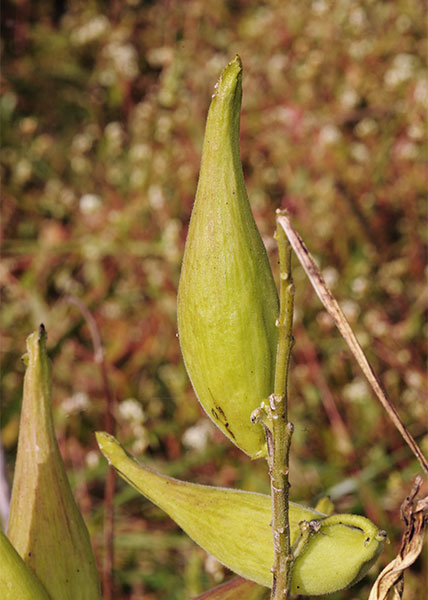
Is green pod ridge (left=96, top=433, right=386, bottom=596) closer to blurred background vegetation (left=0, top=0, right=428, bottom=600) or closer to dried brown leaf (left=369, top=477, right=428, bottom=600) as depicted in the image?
dried brown leaf (left=369, top=477, right=428, bottom=600)

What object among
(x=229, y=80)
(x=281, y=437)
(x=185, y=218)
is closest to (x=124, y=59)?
→ (x=185, y=218)

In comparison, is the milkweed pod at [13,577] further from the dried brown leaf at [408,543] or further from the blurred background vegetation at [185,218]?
the blurred background vegetation at [185,218]

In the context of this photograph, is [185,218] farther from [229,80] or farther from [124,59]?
[229,80]

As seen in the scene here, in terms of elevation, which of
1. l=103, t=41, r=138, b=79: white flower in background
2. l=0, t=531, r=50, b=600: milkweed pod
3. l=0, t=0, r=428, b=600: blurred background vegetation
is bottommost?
l=0, t=531, r=50, b=600: milkweed pod

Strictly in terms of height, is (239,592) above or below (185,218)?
below

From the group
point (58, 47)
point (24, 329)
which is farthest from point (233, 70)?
point (58, 47)

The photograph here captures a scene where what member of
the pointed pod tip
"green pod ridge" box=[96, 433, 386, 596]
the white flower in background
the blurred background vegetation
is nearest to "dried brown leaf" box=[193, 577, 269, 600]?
"green pod ridge" box=[96, 433, 386, 596]

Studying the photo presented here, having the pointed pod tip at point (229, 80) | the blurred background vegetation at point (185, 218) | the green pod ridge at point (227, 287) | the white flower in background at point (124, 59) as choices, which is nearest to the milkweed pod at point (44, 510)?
the green pod ridge at point (227, 287)

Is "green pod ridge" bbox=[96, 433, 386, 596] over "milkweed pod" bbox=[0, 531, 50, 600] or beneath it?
beneath
